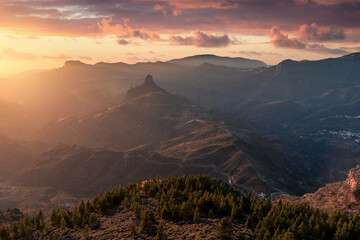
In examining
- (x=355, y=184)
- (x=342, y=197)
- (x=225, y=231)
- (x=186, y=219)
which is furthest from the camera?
(x=342, y=197)

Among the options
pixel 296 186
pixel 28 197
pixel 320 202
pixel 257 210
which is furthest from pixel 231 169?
pixel 257 210

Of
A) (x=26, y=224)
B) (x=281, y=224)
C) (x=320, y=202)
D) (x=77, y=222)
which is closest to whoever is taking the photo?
(x=281, y=224)

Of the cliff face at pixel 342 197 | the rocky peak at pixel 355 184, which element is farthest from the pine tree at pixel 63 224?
the rocky peak at pixel 355 184

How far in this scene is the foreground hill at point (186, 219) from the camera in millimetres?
39281

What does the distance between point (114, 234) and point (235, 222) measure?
1842 cm

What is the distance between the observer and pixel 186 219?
4616 centimetres

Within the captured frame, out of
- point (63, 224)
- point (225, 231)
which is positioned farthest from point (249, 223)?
point (63, 224)

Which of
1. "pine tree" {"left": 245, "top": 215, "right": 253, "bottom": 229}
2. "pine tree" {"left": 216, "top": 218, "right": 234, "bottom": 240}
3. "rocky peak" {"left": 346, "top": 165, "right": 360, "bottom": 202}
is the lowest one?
"rocky peak" {"left": 346, "top": 165, "right": 360, "bottom": 202}

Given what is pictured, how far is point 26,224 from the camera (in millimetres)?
55750

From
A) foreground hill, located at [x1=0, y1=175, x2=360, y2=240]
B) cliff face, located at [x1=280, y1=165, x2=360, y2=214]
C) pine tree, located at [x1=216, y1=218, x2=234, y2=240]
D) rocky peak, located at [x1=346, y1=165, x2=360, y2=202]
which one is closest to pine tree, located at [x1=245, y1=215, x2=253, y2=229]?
Answer: foreground hill, located at [x1=0, y1=175, x2=360, y2=240]

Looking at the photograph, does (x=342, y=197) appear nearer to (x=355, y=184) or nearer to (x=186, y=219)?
(x=355, y=184)

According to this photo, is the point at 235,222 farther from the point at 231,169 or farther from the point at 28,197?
the point at 28,197

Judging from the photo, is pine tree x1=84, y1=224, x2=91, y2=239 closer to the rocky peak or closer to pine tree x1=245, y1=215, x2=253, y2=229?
pine tree x1=245, y1=215, x2=253, y2=229

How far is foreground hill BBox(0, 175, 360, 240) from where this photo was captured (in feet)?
129
